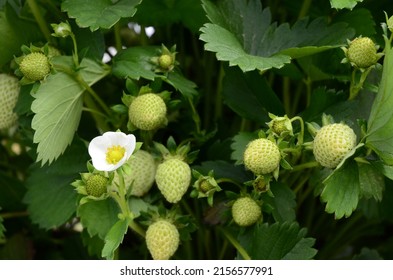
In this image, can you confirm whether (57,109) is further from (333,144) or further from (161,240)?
(333,144)

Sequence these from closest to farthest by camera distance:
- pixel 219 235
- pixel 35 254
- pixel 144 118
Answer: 1. pixel 144 118
2. pixel 219 235
3. pixel 35 254

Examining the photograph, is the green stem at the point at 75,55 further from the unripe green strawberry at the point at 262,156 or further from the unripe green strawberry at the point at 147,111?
the unripe green strawberry at the point at 262,156

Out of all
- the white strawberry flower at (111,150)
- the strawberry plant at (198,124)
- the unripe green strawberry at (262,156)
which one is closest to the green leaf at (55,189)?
the strawberry plant at (198,124)

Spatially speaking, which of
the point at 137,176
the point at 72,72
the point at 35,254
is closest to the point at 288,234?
the point at 137,176

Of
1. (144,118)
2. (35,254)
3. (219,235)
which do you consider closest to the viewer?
(144,118)

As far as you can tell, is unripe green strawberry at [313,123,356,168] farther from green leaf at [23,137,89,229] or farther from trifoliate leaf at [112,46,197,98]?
green leaf at [23,137,89,229]

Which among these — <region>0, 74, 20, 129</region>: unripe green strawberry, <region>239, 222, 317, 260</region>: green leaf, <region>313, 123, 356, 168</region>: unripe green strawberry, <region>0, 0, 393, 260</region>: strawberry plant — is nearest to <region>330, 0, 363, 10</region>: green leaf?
<region>0, 0, 393, 260</region>: strawberry plant
